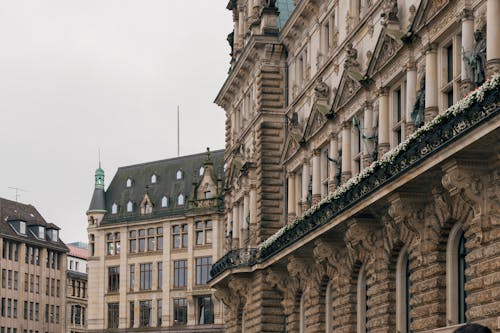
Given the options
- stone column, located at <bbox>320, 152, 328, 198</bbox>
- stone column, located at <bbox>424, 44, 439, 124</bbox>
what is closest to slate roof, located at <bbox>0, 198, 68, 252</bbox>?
stone column, located at <bbox>320, 152, 328, 198</bbox>

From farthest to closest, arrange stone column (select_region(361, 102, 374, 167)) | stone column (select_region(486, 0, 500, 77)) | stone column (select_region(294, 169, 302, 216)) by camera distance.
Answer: stone column (select_region(294, 169, 302, 216)) → stone column (select_region(361, 102, 374, 167)) → stone column (select_region(486, 0, 500, 77))

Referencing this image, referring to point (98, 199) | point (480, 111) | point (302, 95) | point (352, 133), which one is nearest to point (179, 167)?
point (98, 199)

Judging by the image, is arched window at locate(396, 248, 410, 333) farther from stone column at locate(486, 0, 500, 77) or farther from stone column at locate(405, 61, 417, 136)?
stone column at locate(486, 0, 500, 77)

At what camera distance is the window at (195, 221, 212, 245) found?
116 meters

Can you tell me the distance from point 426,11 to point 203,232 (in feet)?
254

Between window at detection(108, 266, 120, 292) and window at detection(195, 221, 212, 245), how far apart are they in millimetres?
10846

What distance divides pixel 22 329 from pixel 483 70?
11306cm

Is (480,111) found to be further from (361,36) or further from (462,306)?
(361,36)

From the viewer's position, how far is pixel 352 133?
2002 inches

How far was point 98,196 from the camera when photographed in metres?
130

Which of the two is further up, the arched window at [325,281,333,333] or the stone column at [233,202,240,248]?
the stone column at [233,202,240,248]

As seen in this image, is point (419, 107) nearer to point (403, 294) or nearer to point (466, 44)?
point (466, 44)

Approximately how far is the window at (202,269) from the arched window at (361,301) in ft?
219

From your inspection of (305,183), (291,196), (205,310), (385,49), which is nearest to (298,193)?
(291,196)
